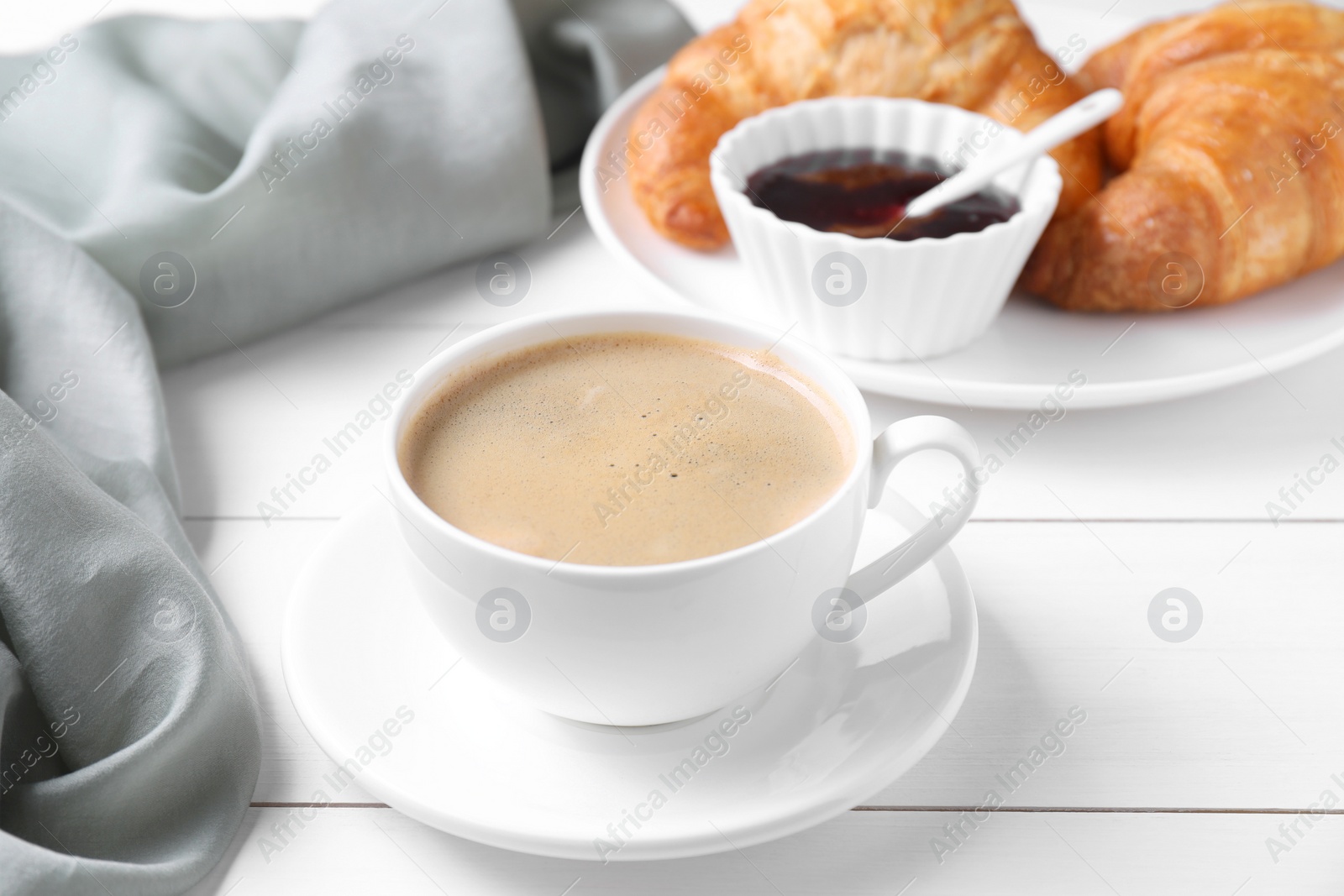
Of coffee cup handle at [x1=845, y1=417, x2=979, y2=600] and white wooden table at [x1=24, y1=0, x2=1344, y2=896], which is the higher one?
coffee cup handle at [x1=845, y1=417, x2=979, y2=600]

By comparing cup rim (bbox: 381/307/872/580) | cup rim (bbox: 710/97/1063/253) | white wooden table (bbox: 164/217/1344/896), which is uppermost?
cup rim (bbox: 381/307/872/580)

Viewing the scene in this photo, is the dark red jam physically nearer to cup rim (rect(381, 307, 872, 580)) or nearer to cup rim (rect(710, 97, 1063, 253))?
cup rim (rect(710, 97, 1063, 253))

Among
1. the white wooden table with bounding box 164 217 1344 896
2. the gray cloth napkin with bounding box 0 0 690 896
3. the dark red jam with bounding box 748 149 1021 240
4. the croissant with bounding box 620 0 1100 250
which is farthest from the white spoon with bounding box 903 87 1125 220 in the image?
the gray cloth napkin with bounding box 0 0 690 896

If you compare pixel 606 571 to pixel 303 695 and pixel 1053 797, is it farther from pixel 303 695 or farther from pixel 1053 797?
pixel 1053 797

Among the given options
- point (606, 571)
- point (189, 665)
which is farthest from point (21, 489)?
point (606, 571)

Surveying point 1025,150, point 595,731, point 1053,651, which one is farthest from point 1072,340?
point 595,731

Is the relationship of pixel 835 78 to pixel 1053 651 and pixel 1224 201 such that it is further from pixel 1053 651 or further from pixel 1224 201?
pixel 1053 651
